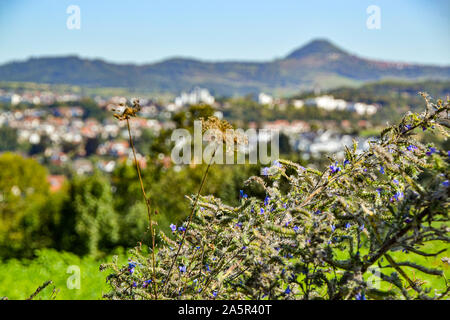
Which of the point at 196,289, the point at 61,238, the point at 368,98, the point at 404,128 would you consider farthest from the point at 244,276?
the point at 368,98

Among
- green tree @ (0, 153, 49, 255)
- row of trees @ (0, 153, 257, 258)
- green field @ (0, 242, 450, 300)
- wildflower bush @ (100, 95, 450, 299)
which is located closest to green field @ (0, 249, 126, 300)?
green field @ (0, 242, 450, 300)

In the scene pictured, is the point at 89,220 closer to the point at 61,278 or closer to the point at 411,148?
the point at 61,278

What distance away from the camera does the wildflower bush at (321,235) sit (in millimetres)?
1436

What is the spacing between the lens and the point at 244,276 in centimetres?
161

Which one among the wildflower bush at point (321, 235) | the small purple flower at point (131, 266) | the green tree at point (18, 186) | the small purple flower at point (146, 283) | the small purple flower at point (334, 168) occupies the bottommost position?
the green tree at point (18, 186)

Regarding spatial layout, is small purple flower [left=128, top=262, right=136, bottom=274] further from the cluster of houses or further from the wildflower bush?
the cluster of houses

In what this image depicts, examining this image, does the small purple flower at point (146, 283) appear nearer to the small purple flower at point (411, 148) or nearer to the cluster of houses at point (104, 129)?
the small purple flower at point (411, 148)

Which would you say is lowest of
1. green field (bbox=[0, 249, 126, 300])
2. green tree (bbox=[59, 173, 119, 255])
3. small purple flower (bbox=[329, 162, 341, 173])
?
green tree (bbox=[59, 173, 119, 255])

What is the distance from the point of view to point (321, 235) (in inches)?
59.9

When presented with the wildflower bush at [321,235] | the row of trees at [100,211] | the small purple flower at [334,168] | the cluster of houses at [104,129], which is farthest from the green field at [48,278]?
the cluster of houses at [104,129]

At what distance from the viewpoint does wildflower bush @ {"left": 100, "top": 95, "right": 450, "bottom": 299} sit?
4.71ft

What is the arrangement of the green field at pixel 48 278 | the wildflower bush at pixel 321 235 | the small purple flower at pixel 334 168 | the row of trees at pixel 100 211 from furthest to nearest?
1. the row of trees at pixel 100 211
2. the green field at pixel 48 278
3. the small purple flower at pixel 334 168
4. the wildflower bush at pixel 321 235

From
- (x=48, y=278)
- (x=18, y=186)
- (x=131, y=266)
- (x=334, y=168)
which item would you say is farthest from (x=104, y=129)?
(x=334, y=168)
